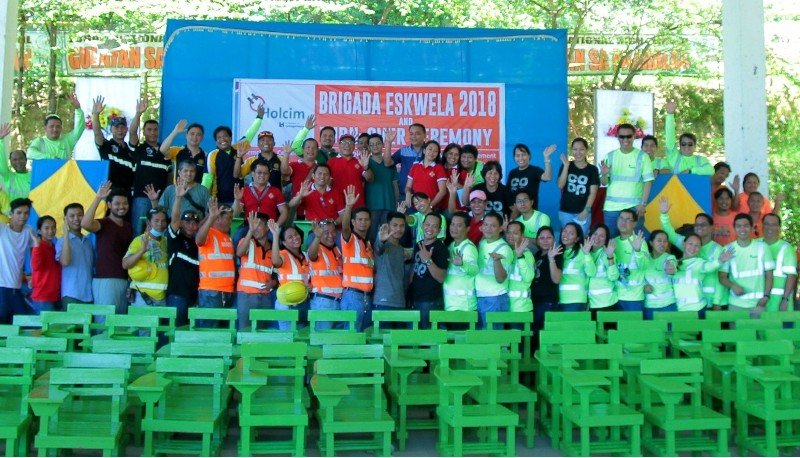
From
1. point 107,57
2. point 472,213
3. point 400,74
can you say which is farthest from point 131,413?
point 107,57

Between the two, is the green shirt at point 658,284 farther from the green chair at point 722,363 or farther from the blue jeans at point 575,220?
the green chair at point 722,363

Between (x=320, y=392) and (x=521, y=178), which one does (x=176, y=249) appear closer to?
(x=320, y=392)

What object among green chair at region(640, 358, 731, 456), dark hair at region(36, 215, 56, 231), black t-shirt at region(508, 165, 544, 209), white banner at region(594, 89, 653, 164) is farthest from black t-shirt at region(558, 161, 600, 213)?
dark hair at region(36, 215, 56, 231)

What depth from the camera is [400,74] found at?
9.90 meters

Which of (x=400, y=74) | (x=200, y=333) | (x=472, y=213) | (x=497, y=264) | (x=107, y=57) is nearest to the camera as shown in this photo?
(x=200, y=333)

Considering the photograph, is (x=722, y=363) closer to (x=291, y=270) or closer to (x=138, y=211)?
(x=291, y=270)

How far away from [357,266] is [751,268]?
12.6 feet

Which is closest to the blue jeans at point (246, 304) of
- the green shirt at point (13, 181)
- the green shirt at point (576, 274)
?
the green shirt at point (576, 274)

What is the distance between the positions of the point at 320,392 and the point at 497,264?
2.73 meters

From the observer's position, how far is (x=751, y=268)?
7457 millimetres

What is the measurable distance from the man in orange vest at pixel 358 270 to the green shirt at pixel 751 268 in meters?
3.50

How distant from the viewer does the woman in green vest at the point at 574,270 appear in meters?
7.05

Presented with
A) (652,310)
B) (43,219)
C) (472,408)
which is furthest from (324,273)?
(652,310)

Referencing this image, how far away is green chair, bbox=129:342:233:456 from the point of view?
15.1 ft
